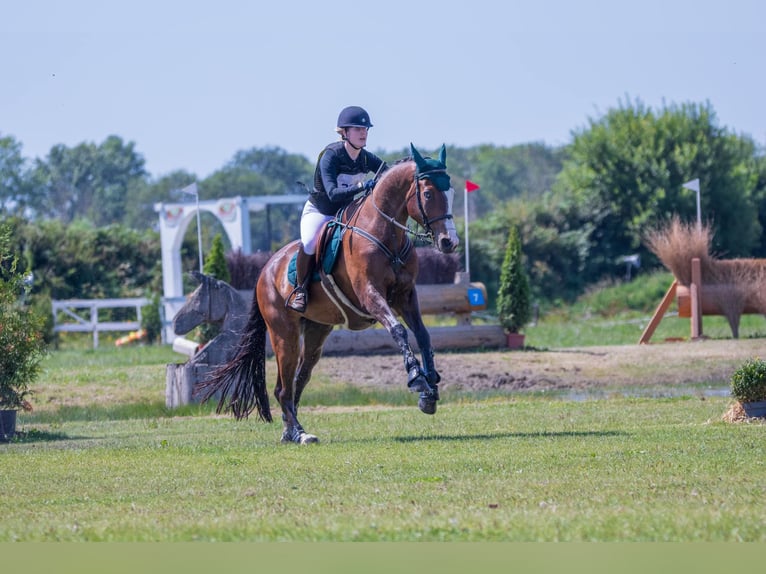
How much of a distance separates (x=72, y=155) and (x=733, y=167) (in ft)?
253

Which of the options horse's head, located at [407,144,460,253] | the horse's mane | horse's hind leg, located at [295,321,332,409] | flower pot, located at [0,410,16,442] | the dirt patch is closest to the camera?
horse's head, located at [407,144,460,253]

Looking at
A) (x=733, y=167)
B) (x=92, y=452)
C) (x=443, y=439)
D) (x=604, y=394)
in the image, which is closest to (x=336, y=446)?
(x=443, y=439)

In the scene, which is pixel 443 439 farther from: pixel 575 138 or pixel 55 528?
pixel 575 138

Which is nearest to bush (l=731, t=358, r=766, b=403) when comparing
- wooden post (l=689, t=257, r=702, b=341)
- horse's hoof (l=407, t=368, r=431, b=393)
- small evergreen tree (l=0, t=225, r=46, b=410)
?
horse's hoof (l=407, t=368, r=431, b=393)

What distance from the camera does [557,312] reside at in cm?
4225

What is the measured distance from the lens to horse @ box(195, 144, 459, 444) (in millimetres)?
11281

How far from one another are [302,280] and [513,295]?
46.0ft

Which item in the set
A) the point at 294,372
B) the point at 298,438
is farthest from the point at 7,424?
the point at 298,438

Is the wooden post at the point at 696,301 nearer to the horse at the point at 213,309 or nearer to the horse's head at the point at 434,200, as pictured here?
the horse at the point at 213,309

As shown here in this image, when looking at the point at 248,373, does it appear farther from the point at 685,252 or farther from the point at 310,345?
the point at 685,252

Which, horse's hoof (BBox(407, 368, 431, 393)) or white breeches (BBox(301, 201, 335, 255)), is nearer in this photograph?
horse's hoof (BBox(407, 368, 431, 393))

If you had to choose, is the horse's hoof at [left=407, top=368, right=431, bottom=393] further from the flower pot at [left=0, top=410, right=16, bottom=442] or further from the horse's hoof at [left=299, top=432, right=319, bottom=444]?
the flower pot at [left=0, top=410, right=16, bottom=442]

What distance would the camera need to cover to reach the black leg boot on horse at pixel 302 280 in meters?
12.3

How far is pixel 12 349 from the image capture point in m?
14.0
